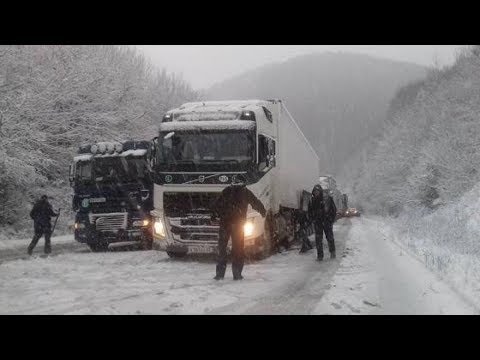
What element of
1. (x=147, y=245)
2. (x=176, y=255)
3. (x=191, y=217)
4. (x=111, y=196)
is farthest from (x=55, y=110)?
(x=191, y=217)

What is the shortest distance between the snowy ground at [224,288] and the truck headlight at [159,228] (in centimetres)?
66

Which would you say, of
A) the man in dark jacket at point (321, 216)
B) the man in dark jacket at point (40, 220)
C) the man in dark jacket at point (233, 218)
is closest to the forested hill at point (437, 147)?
the man in dark jacket at point (321, 216)

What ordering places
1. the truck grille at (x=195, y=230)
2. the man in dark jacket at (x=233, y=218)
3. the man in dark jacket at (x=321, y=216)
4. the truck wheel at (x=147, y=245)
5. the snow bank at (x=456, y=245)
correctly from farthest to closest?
the truck wheel at (x=147, y=245) < the man in dark jacket at (x=321, y=216) < the truck grille at (x=195, y=230) < the man in dark jacket at (x=233, y=218) < the snow bank at (x=456, y=245)

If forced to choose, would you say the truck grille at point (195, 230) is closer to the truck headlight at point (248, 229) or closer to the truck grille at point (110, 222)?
the truck headlight at point (248, 229)

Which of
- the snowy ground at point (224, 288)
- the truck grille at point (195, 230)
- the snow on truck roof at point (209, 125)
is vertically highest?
the snow on truck roof at point (209, 125)

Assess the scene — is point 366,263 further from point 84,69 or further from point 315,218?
point 84,69

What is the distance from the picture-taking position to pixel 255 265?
37.0 feet

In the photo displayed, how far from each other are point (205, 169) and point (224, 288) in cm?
409

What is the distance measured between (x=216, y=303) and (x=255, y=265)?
16.2ft

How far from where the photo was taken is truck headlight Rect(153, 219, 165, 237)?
1165cm

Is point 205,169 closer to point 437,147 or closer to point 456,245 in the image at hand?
point 456,245

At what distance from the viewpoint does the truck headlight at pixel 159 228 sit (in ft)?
38.2
